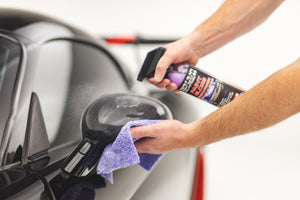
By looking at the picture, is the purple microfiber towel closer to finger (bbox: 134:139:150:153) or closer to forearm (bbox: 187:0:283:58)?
finger (bbox: 134:139:150:153)

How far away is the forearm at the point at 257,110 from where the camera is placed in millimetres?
776

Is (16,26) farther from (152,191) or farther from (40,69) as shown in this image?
(152,191)

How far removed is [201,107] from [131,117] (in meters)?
0.68

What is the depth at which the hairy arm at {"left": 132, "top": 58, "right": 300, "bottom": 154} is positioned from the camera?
781 millimetres

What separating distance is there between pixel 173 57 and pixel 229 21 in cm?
38

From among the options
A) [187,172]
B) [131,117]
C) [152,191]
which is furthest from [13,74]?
[187,172]

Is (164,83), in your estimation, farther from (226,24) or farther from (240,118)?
(226,24)

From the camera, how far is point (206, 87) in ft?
3.43

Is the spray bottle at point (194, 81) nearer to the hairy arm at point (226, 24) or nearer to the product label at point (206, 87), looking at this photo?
the product label at point (206, 87)

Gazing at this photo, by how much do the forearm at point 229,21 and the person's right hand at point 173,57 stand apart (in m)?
0.03

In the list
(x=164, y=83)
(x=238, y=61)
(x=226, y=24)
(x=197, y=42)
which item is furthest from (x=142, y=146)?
(x=238, y=61)

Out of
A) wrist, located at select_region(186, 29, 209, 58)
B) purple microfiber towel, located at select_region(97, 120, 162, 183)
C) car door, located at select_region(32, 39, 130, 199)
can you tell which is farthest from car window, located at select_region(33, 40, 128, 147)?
wrist, located at select_region(186, 29, 209, 58)

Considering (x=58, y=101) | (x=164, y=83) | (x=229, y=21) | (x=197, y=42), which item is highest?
(x=229, y=21)

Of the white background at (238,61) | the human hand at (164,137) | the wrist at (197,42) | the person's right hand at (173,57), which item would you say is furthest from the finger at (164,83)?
the white background at (238,61)
